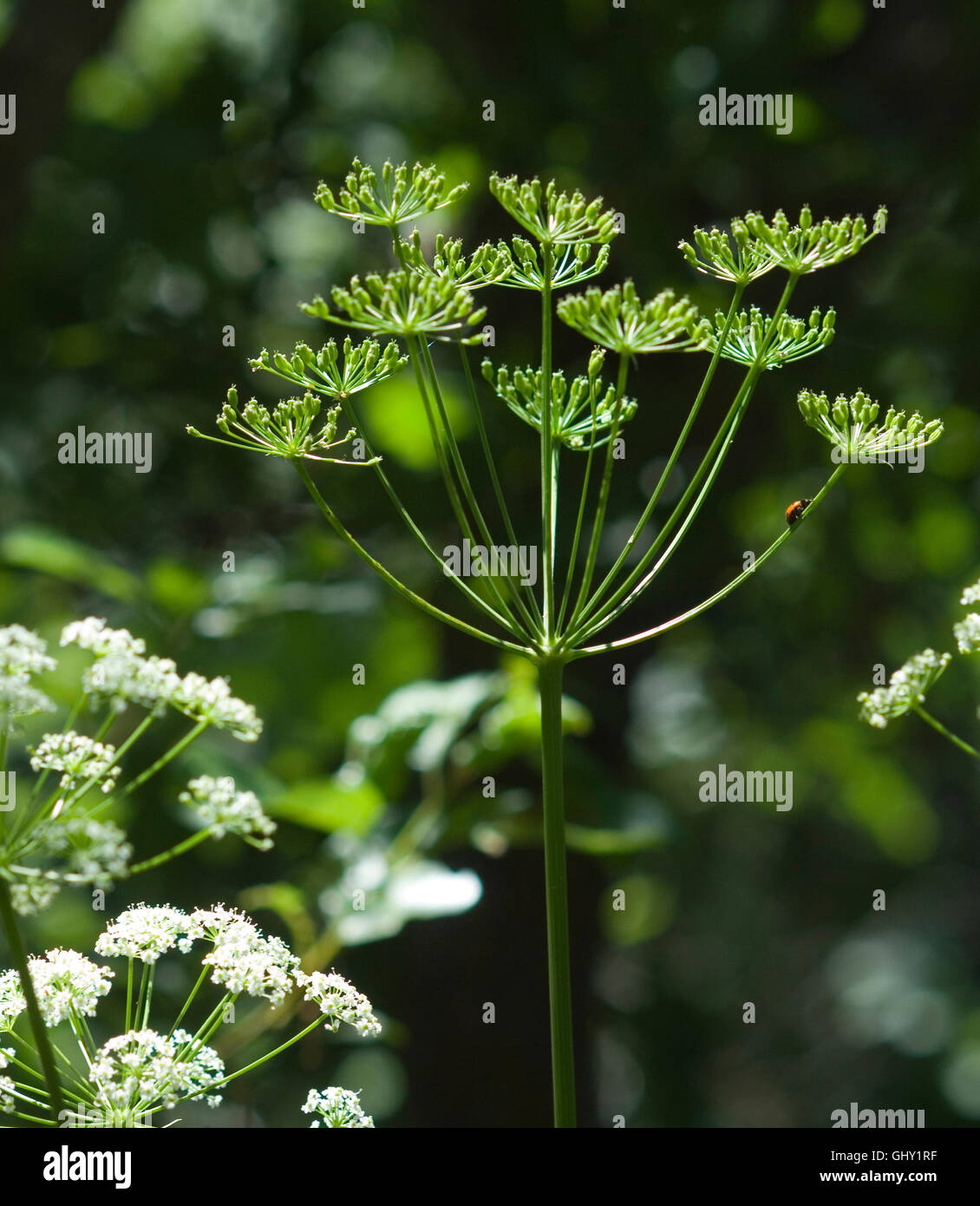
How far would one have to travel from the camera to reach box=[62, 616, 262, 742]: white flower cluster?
3.70 ft

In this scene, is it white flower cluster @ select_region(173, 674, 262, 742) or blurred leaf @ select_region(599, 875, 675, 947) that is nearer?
white flower cluster @ select_region(173, 674, 262, 742)

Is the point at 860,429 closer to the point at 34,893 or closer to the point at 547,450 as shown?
the point at 547,450

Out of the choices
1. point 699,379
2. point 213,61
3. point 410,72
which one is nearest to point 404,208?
point 699,379

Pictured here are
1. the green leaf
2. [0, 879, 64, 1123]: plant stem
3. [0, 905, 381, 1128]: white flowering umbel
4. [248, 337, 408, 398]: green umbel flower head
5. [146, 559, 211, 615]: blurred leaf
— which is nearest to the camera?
[0, 879, 64, 1123]: plant stem

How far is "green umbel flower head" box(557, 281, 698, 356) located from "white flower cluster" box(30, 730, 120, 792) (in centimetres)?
64

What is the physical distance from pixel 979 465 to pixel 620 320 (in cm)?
447

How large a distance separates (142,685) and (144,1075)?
1.45ft

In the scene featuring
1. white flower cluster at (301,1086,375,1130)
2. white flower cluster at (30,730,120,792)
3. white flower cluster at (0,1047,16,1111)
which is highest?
white flower cluster at (30,730,120,792)

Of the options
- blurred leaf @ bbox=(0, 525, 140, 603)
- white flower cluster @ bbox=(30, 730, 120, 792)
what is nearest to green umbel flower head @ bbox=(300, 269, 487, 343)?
white flower cluster @ bbox=(30, 730, 120, 792)

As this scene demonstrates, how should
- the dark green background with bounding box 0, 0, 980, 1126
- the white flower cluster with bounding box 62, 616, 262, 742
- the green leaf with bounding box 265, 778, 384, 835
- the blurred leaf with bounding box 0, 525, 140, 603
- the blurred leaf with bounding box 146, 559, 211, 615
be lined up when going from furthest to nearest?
the dark green background with bounding box 0, 0, 980, 1126
the blurred leaf with bounding box 146, 559, 211, 615
the blurred leaf with bounding box 0, 525, 140, 603
the green leaf with bounding box 265, 778, 384, 835
the white flower cluster with bounding box 62, 616, 262, 742

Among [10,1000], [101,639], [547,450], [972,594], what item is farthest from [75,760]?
[972,594]

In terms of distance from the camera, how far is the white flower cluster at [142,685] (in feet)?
3.70

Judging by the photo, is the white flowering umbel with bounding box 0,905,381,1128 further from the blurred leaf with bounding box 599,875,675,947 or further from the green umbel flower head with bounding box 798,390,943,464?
the blurred leaf with bounding box 599,875,675,947

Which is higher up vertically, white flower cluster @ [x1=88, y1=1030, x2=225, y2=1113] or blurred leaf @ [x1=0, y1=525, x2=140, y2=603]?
blurred leaf @ [x1=0, y1=525, x2=140, y2=603]
